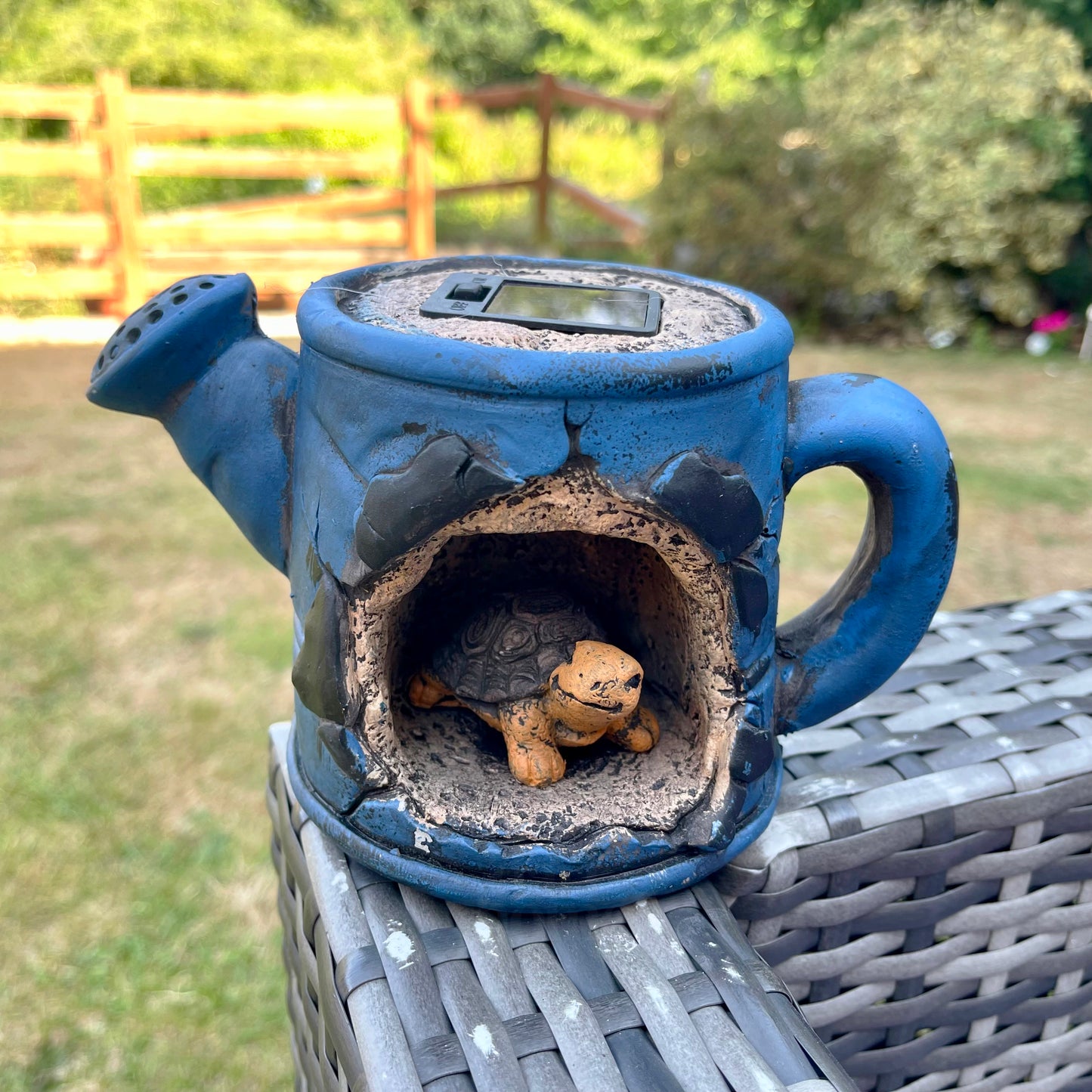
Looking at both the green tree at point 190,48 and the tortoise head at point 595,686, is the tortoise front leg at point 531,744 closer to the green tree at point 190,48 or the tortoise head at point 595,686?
the tortoise head at point 595,686

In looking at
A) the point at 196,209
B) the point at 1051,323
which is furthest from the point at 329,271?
the point at 1051,323

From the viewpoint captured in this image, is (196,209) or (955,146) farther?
(196,209)

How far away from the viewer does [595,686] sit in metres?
1.05

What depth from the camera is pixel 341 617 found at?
947 millimetres

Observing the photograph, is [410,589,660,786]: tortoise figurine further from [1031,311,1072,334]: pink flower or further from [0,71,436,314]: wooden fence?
[1031,311,1072,334]: pink flower

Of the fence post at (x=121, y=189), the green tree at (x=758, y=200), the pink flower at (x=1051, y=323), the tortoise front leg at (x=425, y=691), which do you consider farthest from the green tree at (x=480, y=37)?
the tortoise front leg at (x=425, y=691)

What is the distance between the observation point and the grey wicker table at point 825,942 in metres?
0.87

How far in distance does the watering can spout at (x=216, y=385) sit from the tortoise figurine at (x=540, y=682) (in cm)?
29

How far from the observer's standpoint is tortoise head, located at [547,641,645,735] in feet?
3.44

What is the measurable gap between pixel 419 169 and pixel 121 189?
1750 millimetres

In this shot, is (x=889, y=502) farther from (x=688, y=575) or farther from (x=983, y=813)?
(x=983, y=813)

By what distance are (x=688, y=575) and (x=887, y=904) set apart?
522mm

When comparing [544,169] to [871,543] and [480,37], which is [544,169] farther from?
[871,543]

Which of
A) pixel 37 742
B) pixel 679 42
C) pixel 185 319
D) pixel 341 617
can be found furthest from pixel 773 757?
pixel 679 42
